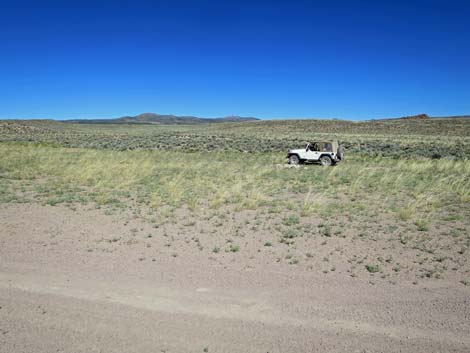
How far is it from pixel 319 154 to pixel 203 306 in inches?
780

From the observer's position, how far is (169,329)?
15.2 ft

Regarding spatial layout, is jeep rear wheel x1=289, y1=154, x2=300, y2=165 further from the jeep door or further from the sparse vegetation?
the sparse vegetation

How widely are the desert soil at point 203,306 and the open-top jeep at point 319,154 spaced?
17.5 metres

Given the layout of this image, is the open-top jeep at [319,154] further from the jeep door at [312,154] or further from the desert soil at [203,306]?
the desert soil at [203,306]

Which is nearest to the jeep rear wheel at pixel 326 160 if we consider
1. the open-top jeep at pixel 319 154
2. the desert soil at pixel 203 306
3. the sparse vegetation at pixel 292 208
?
the open-top jeep at pixel 319 154

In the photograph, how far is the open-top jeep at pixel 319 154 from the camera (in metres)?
23.8

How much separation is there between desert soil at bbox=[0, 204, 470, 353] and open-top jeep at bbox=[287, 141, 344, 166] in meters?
17.5

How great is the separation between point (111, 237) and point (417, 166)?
1802 cm

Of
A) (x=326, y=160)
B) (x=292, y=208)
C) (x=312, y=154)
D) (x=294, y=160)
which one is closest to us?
(x=292, y=208)

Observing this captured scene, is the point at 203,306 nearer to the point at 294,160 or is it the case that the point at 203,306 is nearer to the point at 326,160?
the point at 326,160

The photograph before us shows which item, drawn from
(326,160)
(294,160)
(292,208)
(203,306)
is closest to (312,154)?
(326,160)

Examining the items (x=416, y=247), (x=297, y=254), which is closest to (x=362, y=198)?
(x=416, y=247)

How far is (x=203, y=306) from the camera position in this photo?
5.25m

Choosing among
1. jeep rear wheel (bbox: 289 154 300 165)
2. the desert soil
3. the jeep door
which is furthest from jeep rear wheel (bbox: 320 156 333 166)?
the desert soil
